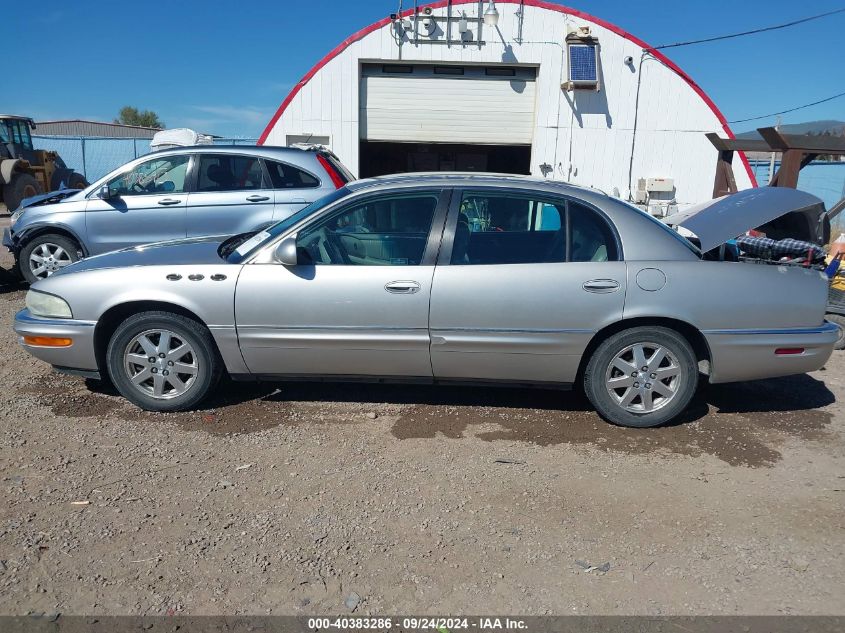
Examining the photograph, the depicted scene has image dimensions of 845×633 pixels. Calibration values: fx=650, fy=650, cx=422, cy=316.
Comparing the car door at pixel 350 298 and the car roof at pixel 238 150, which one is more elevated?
the car roof at pixel 238 150

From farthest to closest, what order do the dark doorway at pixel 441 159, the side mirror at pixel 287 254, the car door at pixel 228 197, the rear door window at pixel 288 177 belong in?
1. the dark doorway at pixel 441 159
2. the rear door window at pixel 288 177
3. the car door at pixel 228 197
4. the side mirror at pixel 287 254

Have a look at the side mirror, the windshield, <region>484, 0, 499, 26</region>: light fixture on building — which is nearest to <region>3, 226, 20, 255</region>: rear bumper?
the windshield

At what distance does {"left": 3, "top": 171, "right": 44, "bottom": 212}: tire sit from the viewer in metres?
19.3

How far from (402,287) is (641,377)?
5.50 feet

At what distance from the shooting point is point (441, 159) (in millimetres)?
18328

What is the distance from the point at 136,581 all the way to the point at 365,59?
12.3 metres

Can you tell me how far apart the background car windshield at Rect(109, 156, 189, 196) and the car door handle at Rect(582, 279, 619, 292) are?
5289 mm

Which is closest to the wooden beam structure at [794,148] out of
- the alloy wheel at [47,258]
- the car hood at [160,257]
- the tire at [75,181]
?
the car hood at [160,257]

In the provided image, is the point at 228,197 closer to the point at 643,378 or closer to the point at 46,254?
the point at 46,254

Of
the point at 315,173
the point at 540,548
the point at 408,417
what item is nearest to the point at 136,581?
the point at 540,548

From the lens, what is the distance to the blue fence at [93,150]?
27641 millimetres

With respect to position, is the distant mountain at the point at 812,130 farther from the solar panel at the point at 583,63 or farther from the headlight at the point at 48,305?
the headlight at the point at 48,305

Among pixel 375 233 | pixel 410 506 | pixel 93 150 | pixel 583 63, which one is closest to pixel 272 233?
pixel 375 233

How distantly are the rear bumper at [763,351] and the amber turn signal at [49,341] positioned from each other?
165 inches
